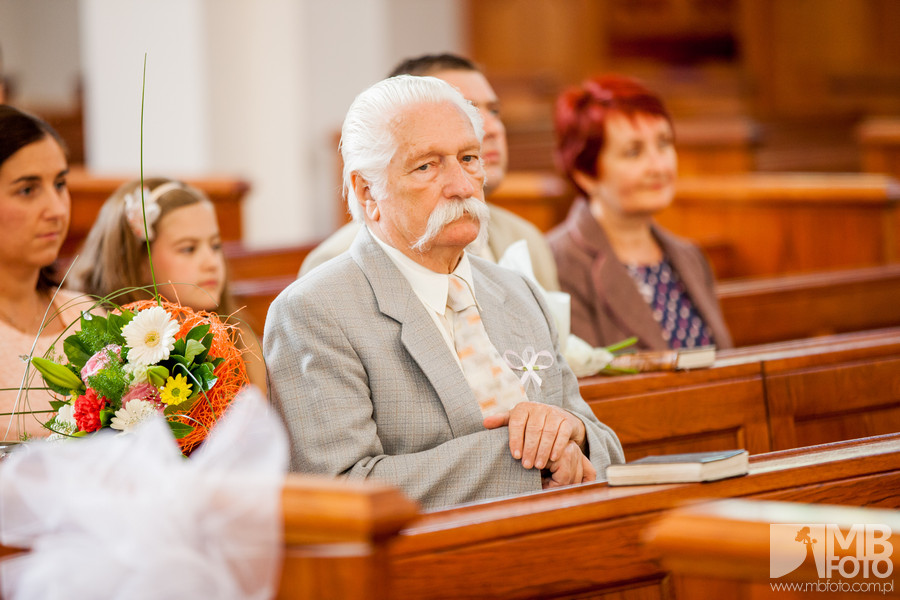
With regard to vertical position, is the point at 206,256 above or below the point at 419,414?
above

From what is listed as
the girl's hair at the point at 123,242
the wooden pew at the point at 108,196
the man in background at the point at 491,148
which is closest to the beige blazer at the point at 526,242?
the man in background at the point at 491,148

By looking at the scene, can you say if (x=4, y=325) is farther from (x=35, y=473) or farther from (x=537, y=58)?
(x=537, y=58)

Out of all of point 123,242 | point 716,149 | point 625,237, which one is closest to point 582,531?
point 123,242

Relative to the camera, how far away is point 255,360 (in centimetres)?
214

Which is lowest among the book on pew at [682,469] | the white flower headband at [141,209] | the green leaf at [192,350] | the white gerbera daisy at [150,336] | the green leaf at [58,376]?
the book on pew at [682,469]

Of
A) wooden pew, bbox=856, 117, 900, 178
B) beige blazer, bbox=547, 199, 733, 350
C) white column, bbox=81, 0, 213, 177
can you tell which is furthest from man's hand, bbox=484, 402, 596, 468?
white column, bbox=81, 0, 213, 177

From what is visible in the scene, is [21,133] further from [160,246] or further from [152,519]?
[152,519]

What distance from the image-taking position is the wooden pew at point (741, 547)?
4.03ft

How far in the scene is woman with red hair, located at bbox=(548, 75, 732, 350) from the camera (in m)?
3.18

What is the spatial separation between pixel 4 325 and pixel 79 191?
2571mm

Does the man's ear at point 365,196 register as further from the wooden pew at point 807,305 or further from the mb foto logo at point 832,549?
the wooden pew at point 807,305

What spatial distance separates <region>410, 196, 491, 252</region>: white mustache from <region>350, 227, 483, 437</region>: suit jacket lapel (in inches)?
3.6

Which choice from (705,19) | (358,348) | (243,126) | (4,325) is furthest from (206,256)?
(705,19)

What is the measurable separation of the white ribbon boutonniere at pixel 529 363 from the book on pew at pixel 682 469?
437 mm
